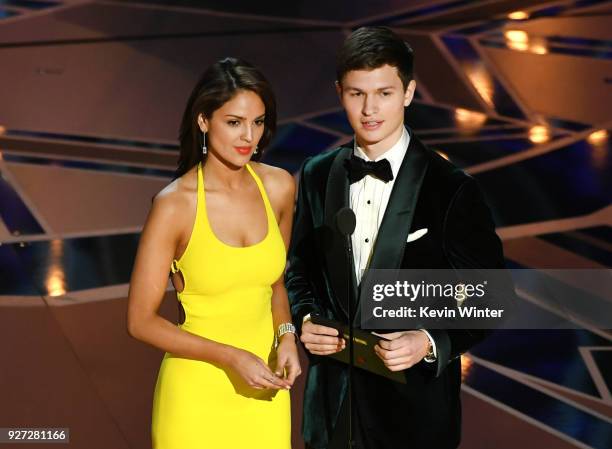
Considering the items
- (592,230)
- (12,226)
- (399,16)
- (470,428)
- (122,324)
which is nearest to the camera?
(470,428)

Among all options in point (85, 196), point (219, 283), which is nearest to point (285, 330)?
point (219, 283)

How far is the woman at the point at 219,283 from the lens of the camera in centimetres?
259

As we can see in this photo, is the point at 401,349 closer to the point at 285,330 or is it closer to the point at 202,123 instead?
the point at 285,330

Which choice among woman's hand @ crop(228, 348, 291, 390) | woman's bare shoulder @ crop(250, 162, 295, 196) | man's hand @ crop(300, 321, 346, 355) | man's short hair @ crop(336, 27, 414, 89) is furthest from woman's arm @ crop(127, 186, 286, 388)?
man's short hair @ crop(336, 27, 414, 89)

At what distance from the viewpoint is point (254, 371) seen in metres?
2.55

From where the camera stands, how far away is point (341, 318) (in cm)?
262

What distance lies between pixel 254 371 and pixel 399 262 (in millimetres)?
445

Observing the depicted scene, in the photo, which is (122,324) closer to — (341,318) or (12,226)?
(12,226)

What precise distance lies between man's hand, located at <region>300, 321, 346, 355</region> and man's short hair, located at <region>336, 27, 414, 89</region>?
638 millimetres

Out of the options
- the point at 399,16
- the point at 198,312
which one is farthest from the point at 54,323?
the point at 399,16

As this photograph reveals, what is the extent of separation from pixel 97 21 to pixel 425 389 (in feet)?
17.9

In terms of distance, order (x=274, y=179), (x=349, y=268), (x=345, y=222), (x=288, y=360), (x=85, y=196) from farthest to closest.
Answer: (x=85, y=196)
(x=274, y=179)
(x=288, y=360)
(x=349, y=268)
(x=345, y=222)

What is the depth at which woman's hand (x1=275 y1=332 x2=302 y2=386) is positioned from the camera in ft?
8.56

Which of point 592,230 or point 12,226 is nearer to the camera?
point 592,230
